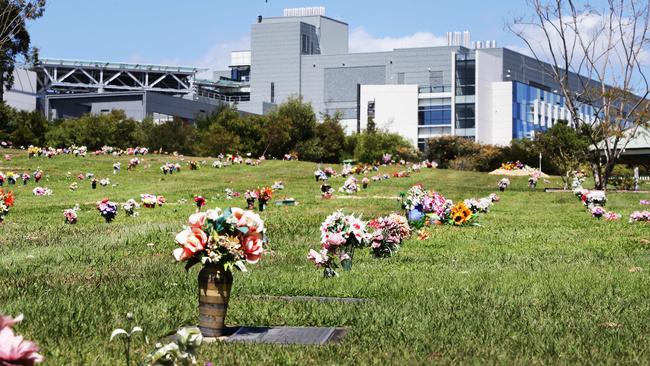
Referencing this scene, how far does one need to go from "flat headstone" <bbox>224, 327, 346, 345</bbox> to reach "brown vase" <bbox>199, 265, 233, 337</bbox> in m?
0.14

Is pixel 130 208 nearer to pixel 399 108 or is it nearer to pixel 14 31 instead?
pixel 14 31

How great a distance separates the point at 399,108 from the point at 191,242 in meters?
128

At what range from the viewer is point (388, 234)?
12.5 m

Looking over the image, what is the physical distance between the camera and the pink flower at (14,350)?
2988 millimetres

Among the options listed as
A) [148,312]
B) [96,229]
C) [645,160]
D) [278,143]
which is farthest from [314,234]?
[645,160]

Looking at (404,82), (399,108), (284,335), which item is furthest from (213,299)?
(404,82)

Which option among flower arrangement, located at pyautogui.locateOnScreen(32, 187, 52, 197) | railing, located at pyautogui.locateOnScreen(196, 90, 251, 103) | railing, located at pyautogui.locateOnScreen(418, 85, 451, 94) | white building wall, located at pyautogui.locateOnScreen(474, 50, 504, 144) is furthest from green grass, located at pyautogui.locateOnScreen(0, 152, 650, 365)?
railing, located at pyautogui.locateOnScreen(196, 90, 251, 103)

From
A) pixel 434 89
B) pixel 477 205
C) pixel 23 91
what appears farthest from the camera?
pixel 434 89

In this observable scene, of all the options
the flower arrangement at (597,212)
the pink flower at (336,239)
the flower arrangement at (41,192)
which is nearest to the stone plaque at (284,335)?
the pink flower at (336,239)

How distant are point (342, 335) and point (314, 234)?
32.7 ft

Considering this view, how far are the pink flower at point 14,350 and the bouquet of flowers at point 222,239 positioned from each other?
11.0 feet

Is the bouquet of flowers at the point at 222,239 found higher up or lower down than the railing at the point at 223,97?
lower down

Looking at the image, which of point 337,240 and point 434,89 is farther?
point 434,89

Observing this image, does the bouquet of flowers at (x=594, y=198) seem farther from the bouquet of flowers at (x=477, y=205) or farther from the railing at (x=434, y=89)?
the railing at (x=434, y=89)
